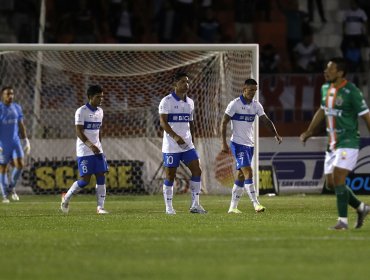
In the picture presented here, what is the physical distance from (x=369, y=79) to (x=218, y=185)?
5.99 metres

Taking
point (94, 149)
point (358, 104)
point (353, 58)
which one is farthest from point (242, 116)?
point (353, 58)

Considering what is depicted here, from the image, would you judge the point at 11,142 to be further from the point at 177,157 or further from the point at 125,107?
the point at 177,157

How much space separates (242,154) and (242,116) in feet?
2.32

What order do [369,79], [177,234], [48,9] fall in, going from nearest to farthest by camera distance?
1. [177,234]
2. [369,79]
3. [48,9]

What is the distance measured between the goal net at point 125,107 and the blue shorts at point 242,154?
19.2 ft

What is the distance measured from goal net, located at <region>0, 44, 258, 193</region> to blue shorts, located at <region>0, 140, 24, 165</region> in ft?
4.12

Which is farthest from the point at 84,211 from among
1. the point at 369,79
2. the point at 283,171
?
the point at 369,79

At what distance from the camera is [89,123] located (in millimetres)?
19750

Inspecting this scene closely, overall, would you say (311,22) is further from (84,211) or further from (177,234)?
(177,234)

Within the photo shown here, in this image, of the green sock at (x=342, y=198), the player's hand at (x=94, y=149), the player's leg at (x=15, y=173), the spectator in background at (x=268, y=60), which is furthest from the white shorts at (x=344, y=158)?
the spectator in background at (x=268, y=60)

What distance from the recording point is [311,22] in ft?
110

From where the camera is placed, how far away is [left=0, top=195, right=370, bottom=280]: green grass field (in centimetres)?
1009

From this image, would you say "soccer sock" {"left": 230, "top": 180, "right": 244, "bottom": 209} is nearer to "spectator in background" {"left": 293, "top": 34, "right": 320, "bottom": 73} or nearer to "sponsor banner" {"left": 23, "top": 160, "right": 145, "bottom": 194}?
"sponsor banner" {"left": 23, "top": 160, "right": 145, "bottom": 194}

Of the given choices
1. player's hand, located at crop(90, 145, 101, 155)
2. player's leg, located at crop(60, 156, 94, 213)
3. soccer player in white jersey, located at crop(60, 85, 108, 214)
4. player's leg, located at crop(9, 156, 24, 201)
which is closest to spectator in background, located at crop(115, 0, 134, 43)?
player's leg, located at crop(9, 156, 24, 201)
